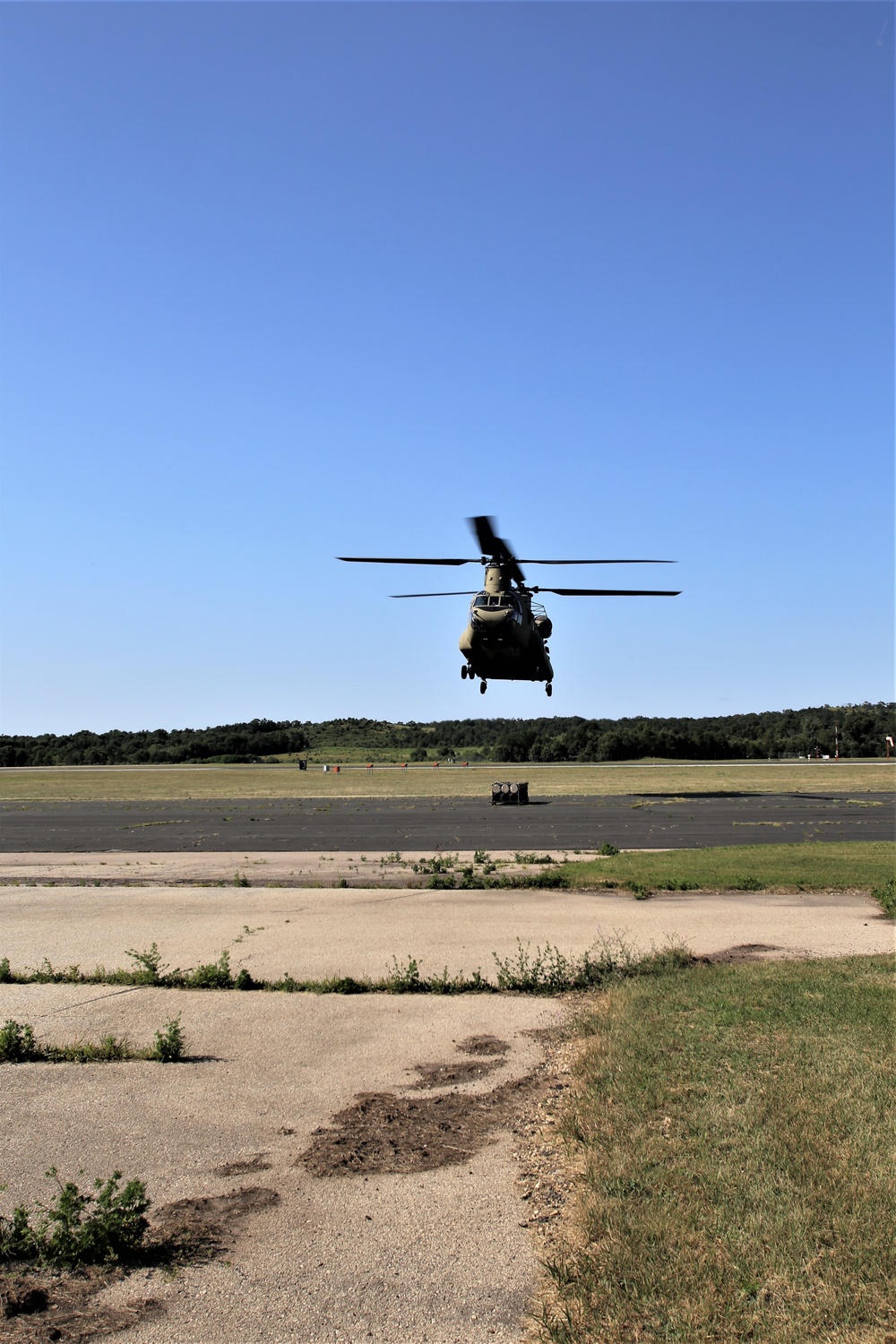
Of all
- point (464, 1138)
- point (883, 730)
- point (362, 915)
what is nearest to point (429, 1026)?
point (464, 1138)

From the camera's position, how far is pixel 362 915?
17547mm

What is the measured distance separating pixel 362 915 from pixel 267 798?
4694 centimetres

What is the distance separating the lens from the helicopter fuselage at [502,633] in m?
34.3

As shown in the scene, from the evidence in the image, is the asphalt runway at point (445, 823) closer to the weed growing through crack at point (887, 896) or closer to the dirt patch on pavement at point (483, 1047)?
the weed growing through crack at point (887, 896)

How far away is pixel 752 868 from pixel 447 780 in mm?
58881

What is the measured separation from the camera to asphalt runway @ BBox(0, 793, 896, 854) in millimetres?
31578

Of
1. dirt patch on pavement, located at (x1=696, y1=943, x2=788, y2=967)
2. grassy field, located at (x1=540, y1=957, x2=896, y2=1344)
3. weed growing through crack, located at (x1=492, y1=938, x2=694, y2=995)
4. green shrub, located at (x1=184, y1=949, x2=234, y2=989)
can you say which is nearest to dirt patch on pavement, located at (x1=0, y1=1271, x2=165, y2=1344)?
grassy field, located at (x1=540, y1=957, x2=896, y2=1344)

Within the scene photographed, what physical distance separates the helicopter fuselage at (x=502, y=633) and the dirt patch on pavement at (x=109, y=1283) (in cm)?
2874

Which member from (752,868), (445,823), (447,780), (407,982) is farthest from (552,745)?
(407,982)

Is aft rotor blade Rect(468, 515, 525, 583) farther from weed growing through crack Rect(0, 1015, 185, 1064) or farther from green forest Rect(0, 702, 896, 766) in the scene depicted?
green forest Rect(0, 702, 896, 766)

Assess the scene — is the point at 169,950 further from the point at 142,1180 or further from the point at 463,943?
A: the point at 142,1180

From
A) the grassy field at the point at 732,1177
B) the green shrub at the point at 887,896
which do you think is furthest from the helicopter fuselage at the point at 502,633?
the grassy field at the point at 732,1177

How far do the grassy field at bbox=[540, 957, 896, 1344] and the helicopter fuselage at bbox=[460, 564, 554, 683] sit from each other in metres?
24.8

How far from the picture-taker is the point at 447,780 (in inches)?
3182
